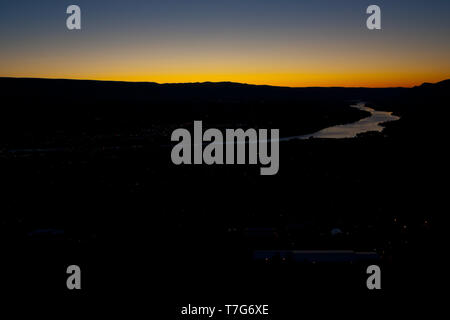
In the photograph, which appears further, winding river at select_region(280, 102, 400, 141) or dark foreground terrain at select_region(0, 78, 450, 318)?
winding river at select_region(280, 102, 400, 141)

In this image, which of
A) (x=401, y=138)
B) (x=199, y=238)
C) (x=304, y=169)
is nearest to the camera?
(x=199, y=238)

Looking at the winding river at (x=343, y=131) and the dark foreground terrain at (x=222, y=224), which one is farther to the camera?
the winding river at (x=343, y=131)

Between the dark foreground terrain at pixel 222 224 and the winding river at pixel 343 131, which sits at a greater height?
the winding river at pixel 343 131

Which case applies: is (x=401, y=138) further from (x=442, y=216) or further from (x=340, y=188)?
(x=442, y=216)

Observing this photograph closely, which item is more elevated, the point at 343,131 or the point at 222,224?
the point at 343,131

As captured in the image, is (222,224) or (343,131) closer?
(222,224)

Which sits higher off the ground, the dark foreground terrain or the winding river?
the winding river

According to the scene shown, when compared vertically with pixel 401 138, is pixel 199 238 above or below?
below
